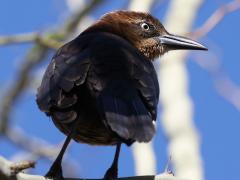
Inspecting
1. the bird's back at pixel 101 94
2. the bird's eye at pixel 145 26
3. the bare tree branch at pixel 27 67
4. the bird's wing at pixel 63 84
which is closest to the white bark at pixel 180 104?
the bare tree branch at pixel 27 67

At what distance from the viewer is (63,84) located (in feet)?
13.8

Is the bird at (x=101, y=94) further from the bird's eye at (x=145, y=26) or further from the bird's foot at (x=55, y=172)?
the bird's eye at (x=145, y=26)

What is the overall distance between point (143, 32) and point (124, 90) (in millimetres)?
1532

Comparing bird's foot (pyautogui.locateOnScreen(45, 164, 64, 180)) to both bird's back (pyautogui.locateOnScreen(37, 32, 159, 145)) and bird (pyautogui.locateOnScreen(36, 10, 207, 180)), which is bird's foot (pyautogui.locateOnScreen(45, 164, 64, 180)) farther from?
bird's back (pyautogui.locateOnScreen(37, 32, 159, 145))

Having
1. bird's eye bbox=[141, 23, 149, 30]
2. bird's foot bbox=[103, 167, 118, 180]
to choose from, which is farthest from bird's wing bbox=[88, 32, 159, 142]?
bird's eye bbox=[141, 23, 149, 30]

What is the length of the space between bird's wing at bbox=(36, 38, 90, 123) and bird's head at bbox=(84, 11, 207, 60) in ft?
3.67

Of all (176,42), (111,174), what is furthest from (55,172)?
(176,42)

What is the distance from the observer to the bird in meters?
4.11

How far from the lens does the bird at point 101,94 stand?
411 cm

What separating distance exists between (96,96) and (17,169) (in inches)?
27.8

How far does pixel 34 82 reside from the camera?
8.09 m

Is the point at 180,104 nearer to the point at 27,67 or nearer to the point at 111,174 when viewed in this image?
the point at 27,67

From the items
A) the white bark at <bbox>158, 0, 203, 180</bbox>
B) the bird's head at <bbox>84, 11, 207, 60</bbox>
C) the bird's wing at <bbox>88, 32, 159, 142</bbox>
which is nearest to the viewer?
the bird's wing at <bbox>88, 32, 159, 142</bbox>

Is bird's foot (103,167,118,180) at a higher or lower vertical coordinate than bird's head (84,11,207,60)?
lower
